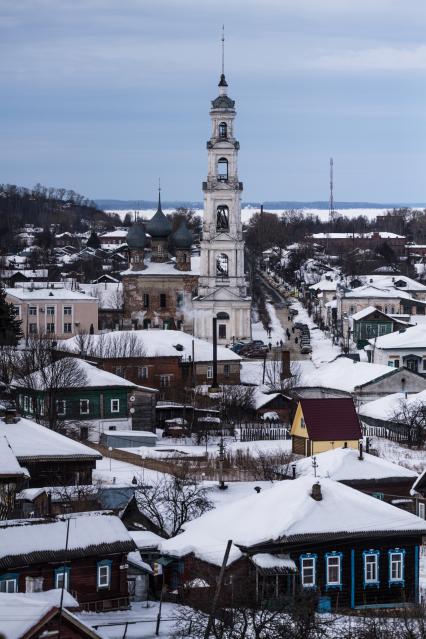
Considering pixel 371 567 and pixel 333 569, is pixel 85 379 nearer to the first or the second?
pixel 371 567

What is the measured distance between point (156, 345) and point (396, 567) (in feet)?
93.7

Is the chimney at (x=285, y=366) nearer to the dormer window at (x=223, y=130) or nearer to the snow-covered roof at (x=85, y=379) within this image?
the snow-covered roof at (x=85, y=379)

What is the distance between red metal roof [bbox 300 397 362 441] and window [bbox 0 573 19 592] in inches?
657

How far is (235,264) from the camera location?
66750 millimetres

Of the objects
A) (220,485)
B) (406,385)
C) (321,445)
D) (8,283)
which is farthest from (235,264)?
(220,485)

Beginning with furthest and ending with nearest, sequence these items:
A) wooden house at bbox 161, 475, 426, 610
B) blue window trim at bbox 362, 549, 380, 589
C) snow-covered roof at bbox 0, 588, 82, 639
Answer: blue window trim at bbox 362, 549, 380, 589
wooden house at bbox 161, 475, 426, 610
snow-covered roof at bbox 0, 588, 82, 639

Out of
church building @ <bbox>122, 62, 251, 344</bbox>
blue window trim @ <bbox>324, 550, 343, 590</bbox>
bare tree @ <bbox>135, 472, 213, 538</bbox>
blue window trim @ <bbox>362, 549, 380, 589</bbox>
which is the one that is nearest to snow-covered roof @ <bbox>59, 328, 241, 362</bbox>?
church building @ <bbox>122, 62, 251, 344</bbox>

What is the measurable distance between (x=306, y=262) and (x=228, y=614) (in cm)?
8459

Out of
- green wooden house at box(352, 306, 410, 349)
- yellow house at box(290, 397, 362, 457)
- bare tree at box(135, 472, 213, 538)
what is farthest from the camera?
green wooden house at box(352, 306, 410, 349)

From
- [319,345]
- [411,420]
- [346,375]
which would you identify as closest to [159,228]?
[319,345]

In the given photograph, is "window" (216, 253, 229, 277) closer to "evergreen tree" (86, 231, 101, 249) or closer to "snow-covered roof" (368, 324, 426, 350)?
"snow-covered roof" (368, 324, 426, 350)

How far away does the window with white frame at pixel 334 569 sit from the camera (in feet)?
81.9

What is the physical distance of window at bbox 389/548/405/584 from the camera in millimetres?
25578

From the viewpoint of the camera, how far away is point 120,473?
35.8 meters
